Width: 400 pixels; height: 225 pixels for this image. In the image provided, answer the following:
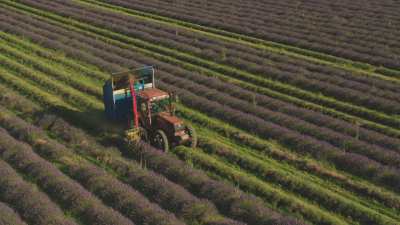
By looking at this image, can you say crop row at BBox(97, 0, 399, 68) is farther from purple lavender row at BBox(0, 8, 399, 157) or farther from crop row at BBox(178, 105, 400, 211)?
crop row at BBox(178, 105, 400, 211)

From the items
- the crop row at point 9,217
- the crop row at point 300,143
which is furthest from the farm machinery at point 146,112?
the crop row at point 9,217

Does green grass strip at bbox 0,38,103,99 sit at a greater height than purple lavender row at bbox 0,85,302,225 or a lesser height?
greater

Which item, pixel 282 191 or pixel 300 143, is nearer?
pixel 282 191

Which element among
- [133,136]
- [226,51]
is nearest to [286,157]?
[133,136]

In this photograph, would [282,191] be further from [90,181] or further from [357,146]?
[90,181]

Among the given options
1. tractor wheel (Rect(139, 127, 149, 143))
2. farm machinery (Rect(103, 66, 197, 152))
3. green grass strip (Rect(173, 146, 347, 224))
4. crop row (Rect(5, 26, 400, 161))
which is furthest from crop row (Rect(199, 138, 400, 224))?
crop row (Rect(5, 26, 400, 161))
